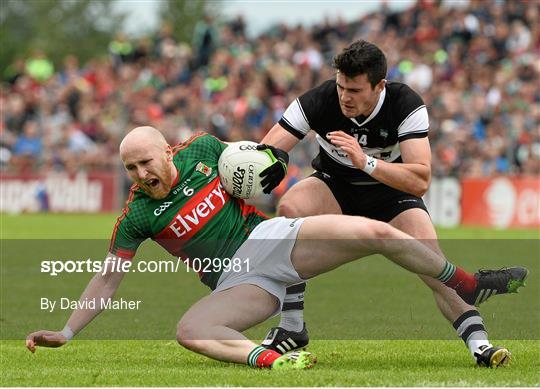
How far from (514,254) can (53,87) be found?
15.8 meters

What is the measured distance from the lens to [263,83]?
1012 inches

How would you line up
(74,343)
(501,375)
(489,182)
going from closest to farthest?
(501,375) → (74,343) → (489,182)

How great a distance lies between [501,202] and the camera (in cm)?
2272

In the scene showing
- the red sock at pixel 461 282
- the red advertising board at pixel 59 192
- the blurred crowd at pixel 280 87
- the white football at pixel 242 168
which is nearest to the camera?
the red sock at pixel 461 282

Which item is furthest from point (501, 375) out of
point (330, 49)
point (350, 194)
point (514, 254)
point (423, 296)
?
point (330, 49)

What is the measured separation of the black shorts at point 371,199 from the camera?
8.31 m

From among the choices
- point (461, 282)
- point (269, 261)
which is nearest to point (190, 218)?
point (269, 261)

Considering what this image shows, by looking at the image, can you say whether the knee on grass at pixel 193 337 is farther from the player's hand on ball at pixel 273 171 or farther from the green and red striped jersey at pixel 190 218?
the player's hand on ball at pixel 273 171

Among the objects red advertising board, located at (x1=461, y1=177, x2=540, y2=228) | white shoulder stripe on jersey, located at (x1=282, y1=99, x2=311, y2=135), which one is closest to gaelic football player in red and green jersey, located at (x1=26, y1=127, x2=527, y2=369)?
white shoulder stripe on jersey, located at (x1=282, y1=99, x2=311, y2=135)

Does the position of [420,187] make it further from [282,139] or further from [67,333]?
[67,333]

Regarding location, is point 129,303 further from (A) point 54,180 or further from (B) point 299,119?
(A) point 54,180

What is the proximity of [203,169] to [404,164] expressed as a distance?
1.32 meters

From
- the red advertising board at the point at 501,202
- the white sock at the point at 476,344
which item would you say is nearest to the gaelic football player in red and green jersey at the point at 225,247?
the white sock at the point at 476,344

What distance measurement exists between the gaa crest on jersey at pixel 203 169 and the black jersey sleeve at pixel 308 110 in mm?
813
